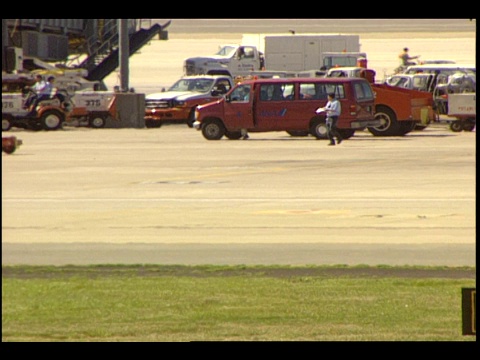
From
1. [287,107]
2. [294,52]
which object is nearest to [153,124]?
[287,107]

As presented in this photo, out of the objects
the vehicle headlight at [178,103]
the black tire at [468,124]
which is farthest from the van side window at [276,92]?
the vehicle headlight at [178,103]

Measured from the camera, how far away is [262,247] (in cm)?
1203

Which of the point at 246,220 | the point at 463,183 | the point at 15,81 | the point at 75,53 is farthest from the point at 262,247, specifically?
the point at 75,53

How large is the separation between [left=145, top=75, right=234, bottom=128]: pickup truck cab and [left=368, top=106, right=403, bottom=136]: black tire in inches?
347

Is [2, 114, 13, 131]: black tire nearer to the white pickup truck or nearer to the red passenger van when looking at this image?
the red passenger van

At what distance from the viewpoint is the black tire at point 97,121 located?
39344 mm

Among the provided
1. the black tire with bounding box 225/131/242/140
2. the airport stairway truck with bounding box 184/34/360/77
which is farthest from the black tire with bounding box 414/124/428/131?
the airport stairway truck with bounding box 184/34/360/77

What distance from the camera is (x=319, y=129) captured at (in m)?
32.1

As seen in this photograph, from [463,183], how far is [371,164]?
441cm

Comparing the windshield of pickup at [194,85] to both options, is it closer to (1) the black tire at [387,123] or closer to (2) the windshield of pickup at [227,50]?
(1) the black tire at [387,123]

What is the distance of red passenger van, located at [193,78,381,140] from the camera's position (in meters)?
31.9

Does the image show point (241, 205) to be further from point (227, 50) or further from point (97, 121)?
point (227, 50)

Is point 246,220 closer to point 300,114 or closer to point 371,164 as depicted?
point 371,164

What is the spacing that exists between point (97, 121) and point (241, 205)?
24191 millimetres
